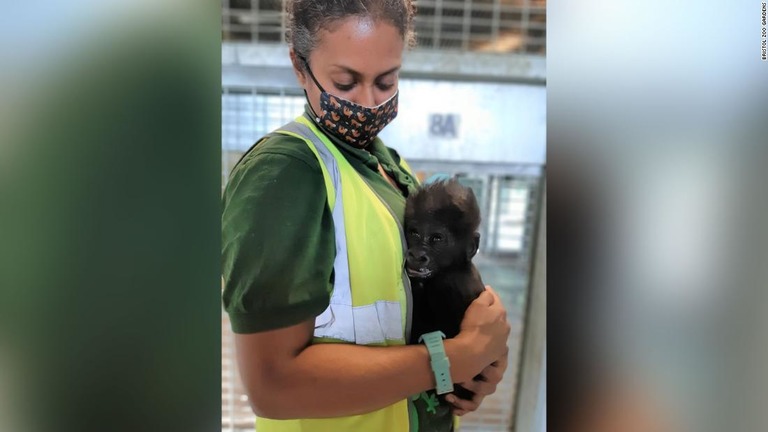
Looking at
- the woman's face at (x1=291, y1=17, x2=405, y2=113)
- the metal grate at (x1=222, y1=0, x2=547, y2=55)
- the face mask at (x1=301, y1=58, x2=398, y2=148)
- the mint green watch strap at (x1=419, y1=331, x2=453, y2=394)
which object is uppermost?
the metal grate at (x1=222, y1=0, x2=547, y2=55)

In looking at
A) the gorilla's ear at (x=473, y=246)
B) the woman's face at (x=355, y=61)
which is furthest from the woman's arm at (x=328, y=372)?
the woman's face at (x=355, y=61)

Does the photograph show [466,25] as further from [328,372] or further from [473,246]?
[328,372]

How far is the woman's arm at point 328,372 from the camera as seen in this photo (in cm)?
118

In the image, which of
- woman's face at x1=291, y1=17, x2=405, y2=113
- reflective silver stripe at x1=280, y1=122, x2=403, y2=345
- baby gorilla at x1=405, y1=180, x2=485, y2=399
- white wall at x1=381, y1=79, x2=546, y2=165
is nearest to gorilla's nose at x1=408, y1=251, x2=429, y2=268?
baby gorilla at x1=405, y1=180, x2=485, y2=399

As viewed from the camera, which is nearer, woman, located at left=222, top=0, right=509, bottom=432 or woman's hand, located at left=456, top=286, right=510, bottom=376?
woman, located at left=222, top=0, right=509, bottom=432

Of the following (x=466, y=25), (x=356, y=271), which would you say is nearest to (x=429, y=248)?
(x=356, y=271)

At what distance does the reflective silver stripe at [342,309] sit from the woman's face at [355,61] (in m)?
0.12

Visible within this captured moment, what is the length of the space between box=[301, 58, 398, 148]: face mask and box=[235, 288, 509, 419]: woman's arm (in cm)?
47

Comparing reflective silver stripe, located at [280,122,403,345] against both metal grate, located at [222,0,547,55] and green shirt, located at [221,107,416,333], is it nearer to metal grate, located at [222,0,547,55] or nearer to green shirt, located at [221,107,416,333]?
green shirt, located at [221,107,416,333]

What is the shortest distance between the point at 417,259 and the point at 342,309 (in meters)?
0.22

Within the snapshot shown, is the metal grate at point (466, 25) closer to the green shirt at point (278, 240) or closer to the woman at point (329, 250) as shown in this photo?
the woman at point (329, 250)

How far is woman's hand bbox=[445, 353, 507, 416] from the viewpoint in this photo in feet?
4.26

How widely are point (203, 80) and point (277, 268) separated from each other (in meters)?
0.55

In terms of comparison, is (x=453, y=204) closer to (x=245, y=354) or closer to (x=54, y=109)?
(x=245, y=354)
